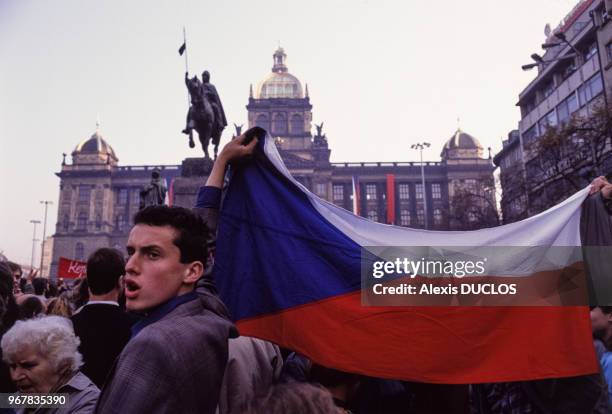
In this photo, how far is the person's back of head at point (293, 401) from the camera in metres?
1.43

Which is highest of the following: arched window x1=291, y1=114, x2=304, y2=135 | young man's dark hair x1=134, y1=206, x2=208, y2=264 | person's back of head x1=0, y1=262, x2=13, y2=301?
arched window x1=291, y1=114, x2=304, y2=135

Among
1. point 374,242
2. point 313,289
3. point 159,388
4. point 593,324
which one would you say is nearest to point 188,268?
point 159,388

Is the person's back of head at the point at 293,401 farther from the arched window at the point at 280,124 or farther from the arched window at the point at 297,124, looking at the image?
the arched window at the point at 297,124

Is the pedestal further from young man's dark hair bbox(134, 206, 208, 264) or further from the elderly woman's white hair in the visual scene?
young man's dark hair bbox(134, 206, 208, 264)

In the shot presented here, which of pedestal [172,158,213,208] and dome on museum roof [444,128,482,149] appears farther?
dome on museum roof [444,128,482,149]

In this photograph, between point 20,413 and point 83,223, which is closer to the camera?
point 20,413

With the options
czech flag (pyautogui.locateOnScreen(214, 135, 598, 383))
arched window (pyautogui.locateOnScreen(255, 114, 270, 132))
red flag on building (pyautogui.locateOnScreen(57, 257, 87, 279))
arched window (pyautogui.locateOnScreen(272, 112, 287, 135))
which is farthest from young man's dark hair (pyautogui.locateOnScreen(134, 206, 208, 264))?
arched window (pyautogui.locateOnScreen(255, 114, 270, 132))

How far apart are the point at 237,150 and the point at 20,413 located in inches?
65.1

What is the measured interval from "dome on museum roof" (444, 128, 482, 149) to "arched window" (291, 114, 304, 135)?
22509 millimetres

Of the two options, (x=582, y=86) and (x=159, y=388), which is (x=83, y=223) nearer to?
(x=582, y=86)

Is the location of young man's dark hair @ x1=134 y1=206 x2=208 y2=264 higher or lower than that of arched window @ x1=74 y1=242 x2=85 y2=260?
lower

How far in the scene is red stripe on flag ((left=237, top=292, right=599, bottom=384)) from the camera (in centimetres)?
260

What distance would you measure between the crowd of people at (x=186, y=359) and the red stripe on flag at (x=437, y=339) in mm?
141

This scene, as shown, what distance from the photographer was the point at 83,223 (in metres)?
80.3
